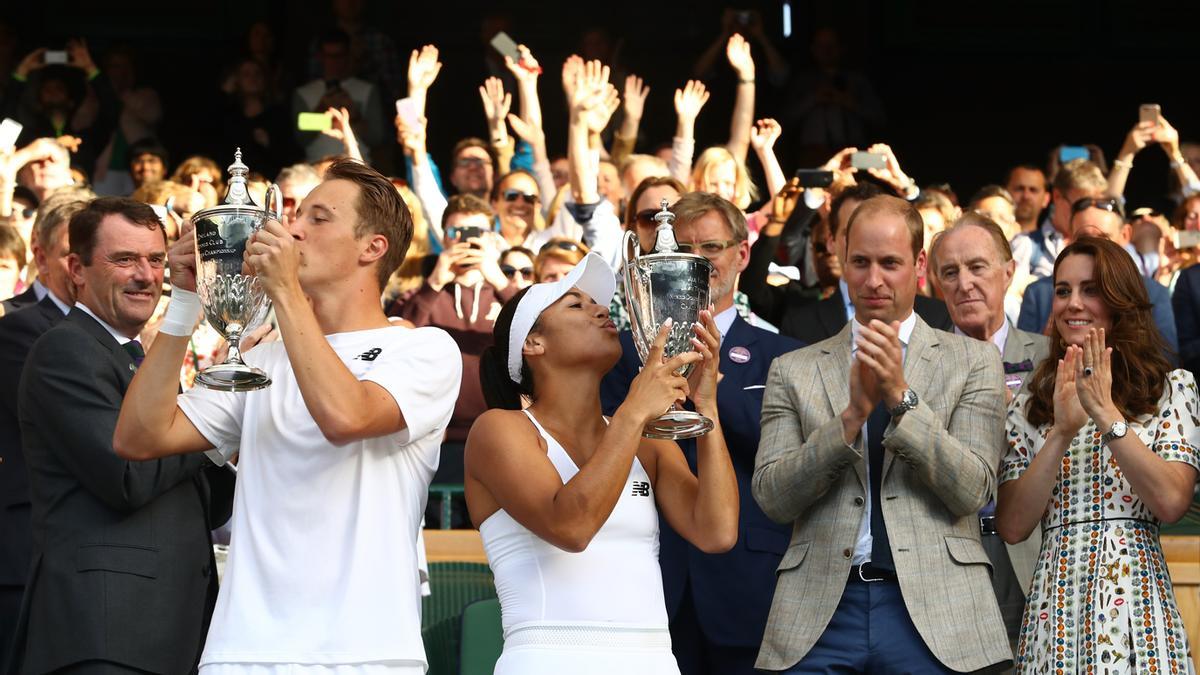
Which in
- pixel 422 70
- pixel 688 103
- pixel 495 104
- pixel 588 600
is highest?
pixel 422 70

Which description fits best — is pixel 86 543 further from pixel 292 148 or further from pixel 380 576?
pixel 292 148

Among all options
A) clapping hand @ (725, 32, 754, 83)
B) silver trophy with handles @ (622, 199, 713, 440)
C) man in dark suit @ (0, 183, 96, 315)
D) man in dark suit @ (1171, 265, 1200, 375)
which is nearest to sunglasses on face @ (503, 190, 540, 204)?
clapping hand @ (725, 32, 754, 83)

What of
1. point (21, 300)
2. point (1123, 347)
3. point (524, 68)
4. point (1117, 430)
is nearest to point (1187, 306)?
point (1123, 347)

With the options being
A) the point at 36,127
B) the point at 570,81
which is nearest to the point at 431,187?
the point at 570,81

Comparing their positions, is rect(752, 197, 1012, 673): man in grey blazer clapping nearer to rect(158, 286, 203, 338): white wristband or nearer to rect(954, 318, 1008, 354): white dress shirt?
rect(954, 318, 1008, 354): white dress shirt

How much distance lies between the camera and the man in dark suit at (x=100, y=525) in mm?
4145

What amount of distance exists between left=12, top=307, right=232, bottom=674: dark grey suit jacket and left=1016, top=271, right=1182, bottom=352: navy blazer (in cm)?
376

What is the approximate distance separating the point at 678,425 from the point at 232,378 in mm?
954

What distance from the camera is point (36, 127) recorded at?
424 inches

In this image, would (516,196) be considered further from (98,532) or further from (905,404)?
(905,404)

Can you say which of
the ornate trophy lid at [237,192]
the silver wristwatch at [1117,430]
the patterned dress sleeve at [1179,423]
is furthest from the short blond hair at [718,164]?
the ornate trophy lid at [237,192]

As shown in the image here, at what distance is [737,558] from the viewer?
4781 mm

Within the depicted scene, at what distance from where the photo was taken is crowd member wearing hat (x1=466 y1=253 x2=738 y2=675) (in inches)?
140

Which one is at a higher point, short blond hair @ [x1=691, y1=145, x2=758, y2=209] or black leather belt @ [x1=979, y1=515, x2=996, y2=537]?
short blond hair @ [x1=691, y1=145, x2=758, y2=209]
